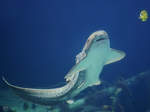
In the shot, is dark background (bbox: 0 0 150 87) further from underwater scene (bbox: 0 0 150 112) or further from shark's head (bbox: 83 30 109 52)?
shark's head (bbox: 83 30 109 52)

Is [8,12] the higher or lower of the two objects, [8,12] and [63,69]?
the higher

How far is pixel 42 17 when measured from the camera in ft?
47.8

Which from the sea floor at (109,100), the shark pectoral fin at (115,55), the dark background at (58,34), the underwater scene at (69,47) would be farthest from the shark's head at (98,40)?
the dark background at (58,34)

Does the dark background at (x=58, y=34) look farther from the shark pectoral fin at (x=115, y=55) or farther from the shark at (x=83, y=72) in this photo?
the shark pectoral fin at (x=115, y=55)

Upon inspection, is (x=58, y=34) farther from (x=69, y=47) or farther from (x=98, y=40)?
(x=98, y=40)

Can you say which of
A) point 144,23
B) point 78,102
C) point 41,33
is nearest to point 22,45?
point 41,33

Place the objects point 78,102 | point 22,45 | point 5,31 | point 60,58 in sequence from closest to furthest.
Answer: point 78,102
point 5,31
point 22,45
point 60,58

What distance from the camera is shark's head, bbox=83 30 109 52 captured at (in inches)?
255

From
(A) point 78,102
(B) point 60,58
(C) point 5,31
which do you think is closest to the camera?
(A) point 78,102

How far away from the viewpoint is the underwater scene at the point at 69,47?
13.2m

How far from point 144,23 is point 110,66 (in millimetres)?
3960

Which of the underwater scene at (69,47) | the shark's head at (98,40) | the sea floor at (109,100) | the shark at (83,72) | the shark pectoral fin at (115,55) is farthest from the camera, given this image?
the underwater scene at (69,47)

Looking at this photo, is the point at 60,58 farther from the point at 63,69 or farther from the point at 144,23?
the point at 144,23

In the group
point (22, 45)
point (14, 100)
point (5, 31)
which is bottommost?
point (14, 100)
